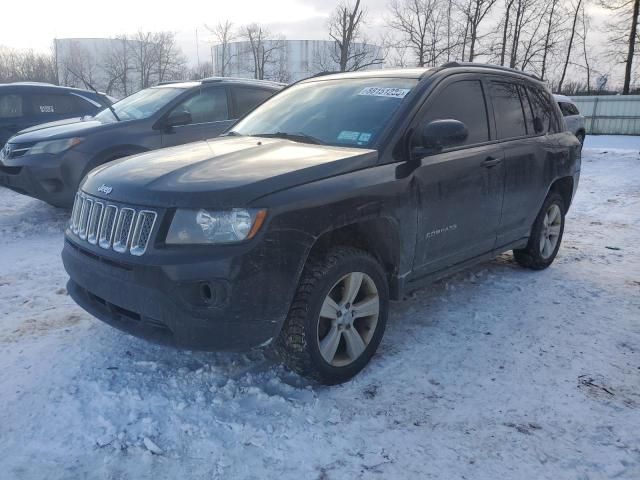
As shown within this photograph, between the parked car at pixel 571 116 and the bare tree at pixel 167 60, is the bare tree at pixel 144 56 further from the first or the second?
the parked car at pixel 571 116

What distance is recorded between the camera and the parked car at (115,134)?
6.30 meters

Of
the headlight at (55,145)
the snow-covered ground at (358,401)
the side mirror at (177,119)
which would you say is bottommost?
the snow-covered ground at (358,401)

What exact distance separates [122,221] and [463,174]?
230cm

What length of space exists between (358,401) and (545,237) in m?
3.12

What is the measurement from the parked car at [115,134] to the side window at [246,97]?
0.04 feet

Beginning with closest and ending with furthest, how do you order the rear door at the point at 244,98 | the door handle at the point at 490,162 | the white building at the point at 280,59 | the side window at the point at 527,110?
the door handle at the point at 490,162, the side window at the point at 527,110, the rear door at the point at 244,98, the white building at the point at 280,59

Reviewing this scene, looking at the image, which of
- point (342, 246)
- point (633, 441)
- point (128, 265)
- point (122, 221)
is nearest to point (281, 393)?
point (342, 246)

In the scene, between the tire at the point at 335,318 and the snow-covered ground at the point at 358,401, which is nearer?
the snow-covered ground at the point at 358,401

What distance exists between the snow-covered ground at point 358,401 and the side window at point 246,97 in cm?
379

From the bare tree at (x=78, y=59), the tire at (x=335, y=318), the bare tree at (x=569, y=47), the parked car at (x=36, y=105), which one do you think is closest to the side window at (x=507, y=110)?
the tire at (x=335, y=318)

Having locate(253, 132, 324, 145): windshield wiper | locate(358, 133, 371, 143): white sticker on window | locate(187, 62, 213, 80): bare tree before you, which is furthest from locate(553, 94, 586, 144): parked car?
locate(187, 62, 213, 80): bare tree

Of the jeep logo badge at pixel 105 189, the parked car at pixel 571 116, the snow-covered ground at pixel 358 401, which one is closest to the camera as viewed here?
the snow-covered ground at pixel 358 401

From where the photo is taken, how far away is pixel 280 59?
6525 cm

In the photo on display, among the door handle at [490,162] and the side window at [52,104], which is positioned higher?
the side window at [52,104]
